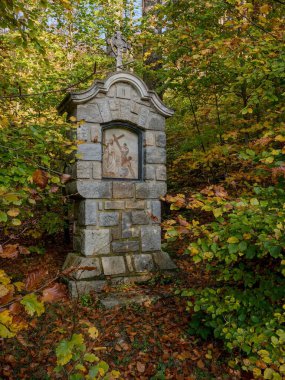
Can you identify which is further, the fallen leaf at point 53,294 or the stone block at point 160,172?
the stone block at point 160,172

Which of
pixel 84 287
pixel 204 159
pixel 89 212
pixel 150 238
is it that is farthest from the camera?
pixel 204 159

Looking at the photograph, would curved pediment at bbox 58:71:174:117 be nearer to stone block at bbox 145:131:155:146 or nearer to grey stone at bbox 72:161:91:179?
stone block at bbox 145:131:155:146

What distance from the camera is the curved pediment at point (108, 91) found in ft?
15.5

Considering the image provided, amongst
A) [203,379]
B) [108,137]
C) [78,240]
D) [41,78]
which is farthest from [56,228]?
[203,379]

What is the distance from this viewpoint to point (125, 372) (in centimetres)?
310

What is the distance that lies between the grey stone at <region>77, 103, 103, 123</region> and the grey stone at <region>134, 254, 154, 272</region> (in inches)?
88.3

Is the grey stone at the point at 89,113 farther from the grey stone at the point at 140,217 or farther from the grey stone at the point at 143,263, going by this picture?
the grey stone at the point at 143,263

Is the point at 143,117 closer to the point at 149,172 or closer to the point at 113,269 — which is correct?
the point at 149,172

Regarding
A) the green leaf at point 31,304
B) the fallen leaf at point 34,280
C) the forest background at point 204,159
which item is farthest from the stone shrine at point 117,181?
the green leaf at point 31,304

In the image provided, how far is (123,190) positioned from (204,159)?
1849 mm

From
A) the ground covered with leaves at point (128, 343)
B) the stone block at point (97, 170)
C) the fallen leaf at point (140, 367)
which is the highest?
the stone block at point (97, 170)

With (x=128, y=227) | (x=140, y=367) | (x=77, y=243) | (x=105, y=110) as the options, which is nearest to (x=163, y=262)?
(x=128, y=227)

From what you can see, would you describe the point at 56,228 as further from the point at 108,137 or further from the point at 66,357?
the point at 66,357

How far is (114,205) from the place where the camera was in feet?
Result: 16.0
